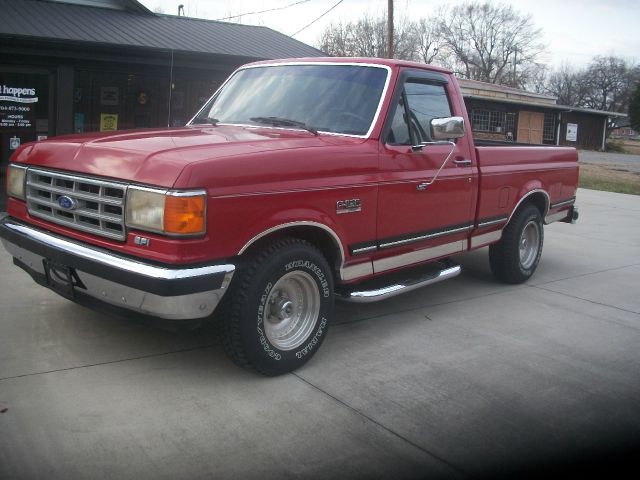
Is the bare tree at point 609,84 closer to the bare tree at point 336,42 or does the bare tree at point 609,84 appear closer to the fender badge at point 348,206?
the bare tree at point 336,42

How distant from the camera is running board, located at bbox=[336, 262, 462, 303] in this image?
180 inches

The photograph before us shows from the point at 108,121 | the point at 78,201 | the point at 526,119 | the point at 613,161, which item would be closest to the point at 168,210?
the point at 78,201

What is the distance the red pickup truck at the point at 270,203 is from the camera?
3.53 metres

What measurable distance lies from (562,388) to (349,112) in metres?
2.40

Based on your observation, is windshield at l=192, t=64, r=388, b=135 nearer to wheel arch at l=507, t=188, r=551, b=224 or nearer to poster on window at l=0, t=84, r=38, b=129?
wheel arch at l=507, t=188, r=551, b=224

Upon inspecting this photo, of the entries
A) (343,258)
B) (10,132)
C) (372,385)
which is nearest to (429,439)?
(372,385)

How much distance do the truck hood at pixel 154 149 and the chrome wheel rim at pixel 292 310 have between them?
864 mm

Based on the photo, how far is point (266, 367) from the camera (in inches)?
157

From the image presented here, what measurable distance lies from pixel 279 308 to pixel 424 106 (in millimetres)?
2191

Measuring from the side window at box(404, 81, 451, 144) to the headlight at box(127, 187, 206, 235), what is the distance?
2.14 m

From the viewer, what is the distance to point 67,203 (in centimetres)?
394

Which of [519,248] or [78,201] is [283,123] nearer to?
[78,201]

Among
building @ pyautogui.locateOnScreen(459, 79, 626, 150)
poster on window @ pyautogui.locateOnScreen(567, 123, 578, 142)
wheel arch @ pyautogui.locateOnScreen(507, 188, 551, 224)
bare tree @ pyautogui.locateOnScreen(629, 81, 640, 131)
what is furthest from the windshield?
bare tree @ pyautogui.locateOnScreen(629, 81, 640, 131)

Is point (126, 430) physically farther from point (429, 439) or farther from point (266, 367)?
point (429, 439)
